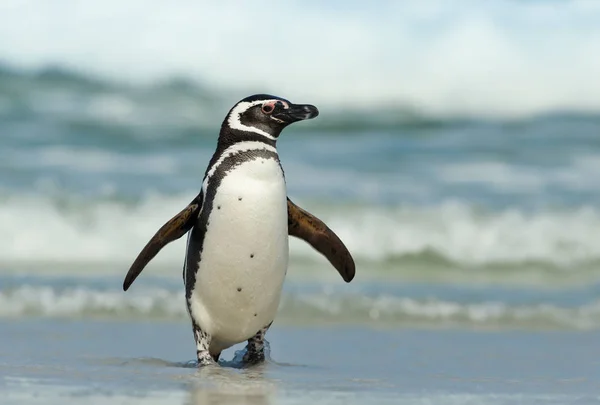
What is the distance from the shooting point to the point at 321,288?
839 centimetres

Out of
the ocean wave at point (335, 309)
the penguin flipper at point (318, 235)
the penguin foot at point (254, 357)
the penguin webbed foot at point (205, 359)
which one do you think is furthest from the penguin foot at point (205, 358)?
the ocean wave at point (335, 309)

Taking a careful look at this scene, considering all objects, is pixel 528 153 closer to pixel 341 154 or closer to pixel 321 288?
pixel 341 154

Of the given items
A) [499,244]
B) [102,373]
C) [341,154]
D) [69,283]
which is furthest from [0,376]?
[341,154]

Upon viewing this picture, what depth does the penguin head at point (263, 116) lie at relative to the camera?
502cm

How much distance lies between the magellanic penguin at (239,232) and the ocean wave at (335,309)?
2158mm

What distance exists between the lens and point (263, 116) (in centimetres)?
502

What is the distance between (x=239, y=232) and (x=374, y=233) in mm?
6324

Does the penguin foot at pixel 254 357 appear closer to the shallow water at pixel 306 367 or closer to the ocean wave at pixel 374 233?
the shallow water at pixel 306 367

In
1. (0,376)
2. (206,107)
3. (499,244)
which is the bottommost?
(0,376)

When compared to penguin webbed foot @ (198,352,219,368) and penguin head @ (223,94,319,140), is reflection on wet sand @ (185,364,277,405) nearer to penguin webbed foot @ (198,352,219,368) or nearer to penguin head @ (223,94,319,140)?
penguin webbed foot @ (198,352,219,368)

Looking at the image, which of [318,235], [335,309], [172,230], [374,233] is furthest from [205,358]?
[374,233]

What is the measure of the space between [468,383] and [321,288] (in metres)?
3.75

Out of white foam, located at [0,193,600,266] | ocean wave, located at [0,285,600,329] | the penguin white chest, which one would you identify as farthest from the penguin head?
white foam, located at [0,193,600,266]

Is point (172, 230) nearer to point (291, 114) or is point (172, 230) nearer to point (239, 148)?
point (239, 148)
